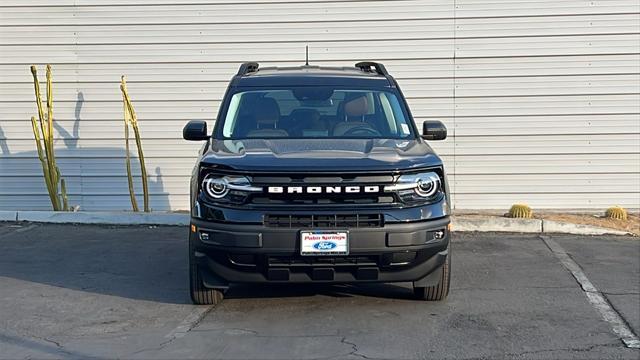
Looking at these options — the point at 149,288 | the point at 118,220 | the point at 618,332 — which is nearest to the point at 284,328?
the point at 149,288

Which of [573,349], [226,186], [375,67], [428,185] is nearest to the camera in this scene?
[573,349]

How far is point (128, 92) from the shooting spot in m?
12.2

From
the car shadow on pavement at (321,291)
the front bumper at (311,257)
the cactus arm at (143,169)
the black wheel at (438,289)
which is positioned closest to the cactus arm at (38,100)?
the cactus arm at (143,169)

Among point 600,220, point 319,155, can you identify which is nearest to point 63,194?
point 319,155

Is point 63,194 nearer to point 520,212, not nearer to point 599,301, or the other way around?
point 520,212

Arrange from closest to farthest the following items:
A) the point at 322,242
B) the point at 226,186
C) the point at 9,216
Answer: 1. the point at 322,242
2. the point at 226,186
3. the point at 9,216

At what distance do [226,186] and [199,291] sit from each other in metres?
0.96

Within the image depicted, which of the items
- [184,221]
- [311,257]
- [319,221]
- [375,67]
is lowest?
[184,221]

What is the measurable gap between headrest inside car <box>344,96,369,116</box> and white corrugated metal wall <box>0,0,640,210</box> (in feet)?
13.8

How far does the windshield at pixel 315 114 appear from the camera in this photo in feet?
24.9

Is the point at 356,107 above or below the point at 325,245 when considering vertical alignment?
above

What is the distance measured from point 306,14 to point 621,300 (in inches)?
247

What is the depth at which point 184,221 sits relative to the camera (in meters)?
11.2

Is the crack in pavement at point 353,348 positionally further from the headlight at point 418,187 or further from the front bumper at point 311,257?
the headlight at point 418,187
